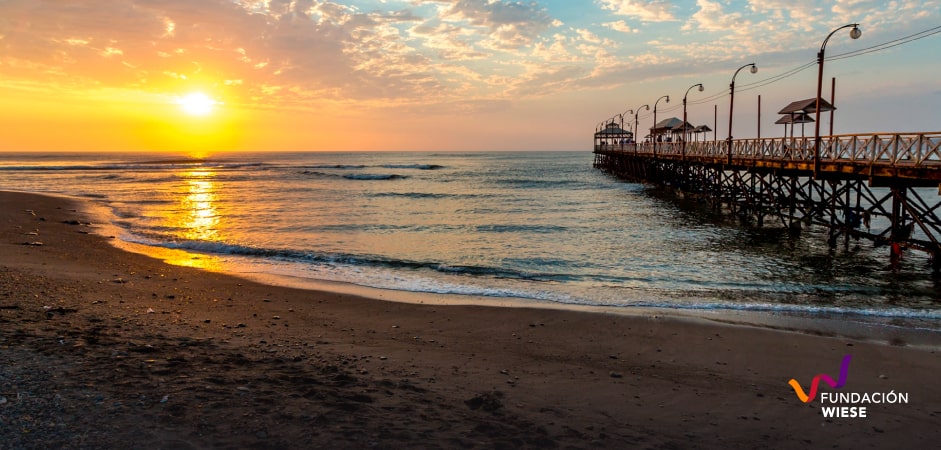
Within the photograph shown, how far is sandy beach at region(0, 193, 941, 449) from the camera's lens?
4766mm

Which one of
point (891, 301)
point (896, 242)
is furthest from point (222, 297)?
point (896, 242)

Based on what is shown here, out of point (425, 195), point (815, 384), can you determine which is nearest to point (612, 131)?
point (425, 195)

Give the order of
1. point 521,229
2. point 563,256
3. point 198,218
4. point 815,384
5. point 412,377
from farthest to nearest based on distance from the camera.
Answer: point 198,218
point 521,229
point 563,256
point 815,384
point 412,377

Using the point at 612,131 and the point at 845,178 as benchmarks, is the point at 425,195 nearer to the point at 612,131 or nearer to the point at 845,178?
the point at 845,178

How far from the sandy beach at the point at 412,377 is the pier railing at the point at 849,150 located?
844 centimetres

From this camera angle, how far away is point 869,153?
54.7 ft

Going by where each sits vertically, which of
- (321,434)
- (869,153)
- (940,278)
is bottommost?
(940,278)

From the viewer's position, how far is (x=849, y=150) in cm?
1786

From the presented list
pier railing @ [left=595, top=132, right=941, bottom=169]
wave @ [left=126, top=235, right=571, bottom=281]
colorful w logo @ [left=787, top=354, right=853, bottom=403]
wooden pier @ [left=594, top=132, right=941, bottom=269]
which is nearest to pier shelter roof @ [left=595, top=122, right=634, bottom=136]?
wooden pier @ [left=594, top=132, right=941, bottom=269]

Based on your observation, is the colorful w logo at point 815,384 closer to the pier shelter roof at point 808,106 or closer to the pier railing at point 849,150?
the pier railing at point 849,150

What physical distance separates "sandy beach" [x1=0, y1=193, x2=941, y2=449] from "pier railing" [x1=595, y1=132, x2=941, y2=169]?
27.7ft

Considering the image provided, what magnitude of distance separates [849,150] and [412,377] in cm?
1839

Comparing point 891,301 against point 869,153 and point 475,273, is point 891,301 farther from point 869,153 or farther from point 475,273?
point 475,273

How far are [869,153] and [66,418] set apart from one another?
20.6 meters
